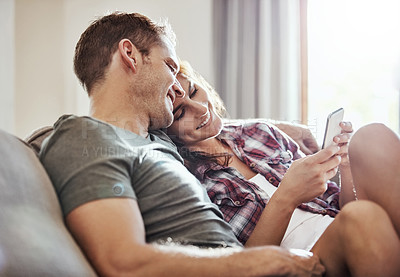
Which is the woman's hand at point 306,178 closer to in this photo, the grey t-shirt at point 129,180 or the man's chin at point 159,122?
the grey t-shirt at point 129,180

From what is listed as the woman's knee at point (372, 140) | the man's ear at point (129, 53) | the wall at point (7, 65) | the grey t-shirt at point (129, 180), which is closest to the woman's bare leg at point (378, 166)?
the woman's knee at point (372, 140)

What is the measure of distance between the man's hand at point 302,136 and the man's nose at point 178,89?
57 cm

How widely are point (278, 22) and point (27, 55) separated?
6.30ft

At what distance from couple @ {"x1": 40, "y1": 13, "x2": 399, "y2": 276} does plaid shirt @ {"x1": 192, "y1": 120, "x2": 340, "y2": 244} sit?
228mm

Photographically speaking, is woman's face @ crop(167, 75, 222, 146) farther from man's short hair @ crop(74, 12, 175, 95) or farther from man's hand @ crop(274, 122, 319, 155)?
man's hand @ crop(274, 122, 319, 155)

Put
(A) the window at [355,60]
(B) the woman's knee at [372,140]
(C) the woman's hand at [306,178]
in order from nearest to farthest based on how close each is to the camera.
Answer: (B) the woman's knee at [372,140], (C) the woman's hand at [306,178], (A) the window at [355,60]

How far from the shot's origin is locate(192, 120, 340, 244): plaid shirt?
1.59 meters

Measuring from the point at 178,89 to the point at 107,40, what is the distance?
0.99ft

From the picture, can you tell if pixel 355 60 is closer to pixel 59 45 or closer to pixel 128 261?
pixel 59 45

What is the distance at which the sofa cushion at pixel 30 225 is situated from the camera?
32.8 inches

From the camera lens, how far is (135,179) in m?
1.16

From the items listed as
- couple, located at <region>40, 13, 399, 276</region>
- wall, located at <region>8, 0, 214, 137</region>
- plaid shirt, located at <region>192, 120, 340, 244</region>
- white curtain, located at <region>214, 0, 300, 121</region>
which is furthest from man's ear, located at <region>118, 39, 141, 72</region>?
white curtain, located at <region>214, 0, 300, 121</region>

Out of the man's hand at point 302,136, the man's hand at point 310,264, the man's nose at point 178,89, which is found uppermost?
the man's nose at point 178,89

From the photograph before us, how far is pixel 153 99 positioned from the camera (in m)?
1.48
